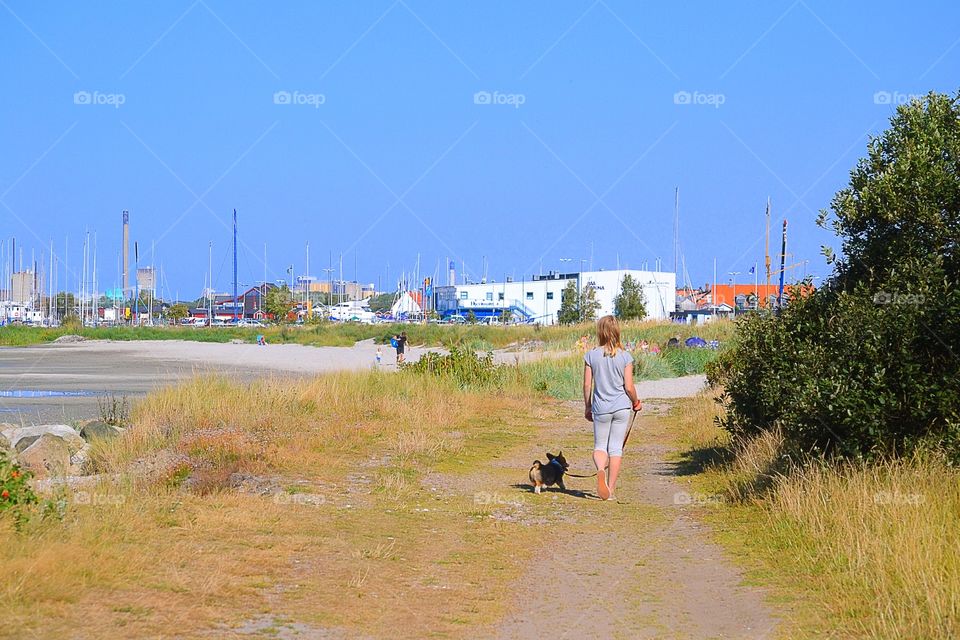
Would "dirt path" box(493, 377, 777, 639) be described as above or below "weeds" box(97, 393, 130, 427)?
below

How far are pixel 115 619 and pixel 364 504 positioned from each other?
15.6ft

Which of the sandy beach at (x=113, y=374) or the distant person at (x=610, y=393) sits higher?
the distant person at (x=610, y=393)

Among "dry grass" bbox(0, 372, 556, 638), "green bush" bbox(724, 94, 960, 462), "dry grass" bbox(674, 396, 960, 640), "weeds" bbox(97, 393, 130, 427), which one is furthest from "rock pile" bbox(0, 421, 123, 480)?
"green bush" bbox(724, 94, 960, 462)

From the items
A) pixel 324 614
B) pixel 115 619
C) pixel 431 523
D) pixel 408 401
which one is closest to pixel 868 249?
pixel 431 523

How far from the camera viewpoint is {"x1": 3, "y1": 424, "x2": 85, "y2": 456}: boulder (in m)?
14.1

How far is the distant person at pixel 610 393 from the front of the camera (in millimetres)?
10484

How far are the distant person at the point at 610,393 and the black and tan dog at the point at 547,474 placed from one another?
0.76 m

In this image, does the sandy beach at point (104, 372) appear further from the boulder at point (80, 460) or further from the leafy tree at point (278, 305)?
the leafy tree at point (278, 305)

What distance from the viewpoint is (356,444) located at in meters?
14.5

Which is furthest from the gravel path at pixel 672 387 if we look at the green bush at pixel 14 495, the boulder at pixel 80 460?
the green bush at pixel 14 495

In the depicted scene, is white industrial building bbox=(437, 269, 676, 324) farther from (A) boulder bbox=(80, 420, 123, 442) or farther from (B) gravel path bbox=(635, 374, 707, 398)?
(A) boulder bbox=(80, 420, 123, 442)

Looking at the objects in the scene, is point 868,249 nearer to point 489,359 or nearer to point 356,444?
point 356,444

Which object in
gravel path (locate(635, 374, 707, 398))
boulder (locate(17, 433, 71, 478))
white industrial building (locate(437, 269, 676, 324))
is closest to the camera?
boulder (locate(17, 433, 71, 478))

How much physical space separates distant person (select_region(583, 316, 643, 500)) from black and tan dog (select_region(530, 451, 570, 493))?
2.50 feet
